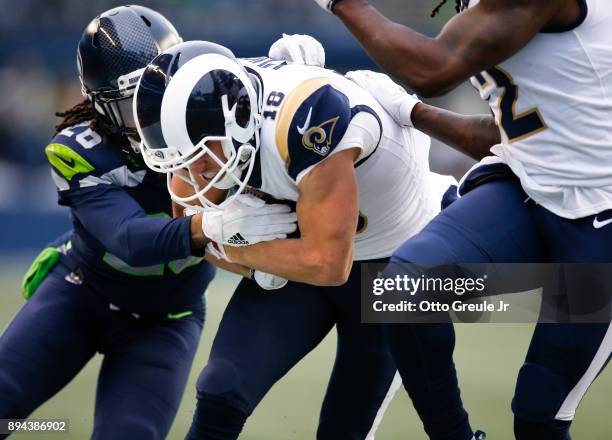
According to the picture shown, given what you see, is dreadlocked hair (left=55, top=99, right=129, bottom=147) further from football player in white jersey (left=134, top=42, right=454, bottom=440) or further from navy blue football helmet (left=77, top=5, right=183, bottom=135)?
football player in white jersey (left=134, top=42, right=454, bottom=440)

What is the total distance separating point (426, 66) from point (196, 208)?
80 centimetres

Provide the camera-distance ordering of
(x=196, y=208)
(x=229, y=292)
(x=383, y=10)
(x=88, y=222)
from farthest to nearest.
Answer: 1. (x=383, y=10)
2. (x=229, y=292)
3. (x=88, y=222)
4. (x=196, y=208)

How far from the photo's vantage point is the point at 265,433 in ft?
14.3

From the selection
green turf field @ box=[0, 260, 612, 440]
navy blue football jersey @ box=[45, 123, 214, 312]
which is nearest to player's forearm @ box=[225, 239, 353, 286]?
navy blue football jersey @ box=[45, 123, 214, 312]

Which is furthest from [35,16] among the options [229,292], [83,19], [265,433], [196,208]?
[196,208]

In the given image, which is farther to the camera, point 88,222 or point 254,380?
point 88,222

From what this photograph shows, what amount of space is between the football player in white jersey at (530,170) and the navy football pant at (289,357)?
1.64ft

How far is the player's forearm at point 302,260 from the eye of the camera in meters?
2.74

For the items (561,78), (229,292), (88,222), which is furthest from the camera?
(229,292)

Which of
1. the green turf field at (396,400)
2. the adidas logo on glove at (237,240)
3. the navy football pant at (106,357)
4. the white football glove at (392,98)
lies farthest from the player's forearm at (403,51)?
the green turf field at (396,400)

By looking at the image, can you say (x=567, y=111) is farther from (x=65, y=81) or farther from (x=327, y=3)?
(x=65, y=81)

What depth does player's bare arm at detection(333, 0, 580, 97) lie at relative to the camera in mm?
2430

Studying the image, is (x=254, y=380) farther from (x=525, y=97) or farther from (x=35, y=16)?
(x=35, y=16)

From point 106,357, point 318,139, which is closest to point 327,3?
point 318,139
